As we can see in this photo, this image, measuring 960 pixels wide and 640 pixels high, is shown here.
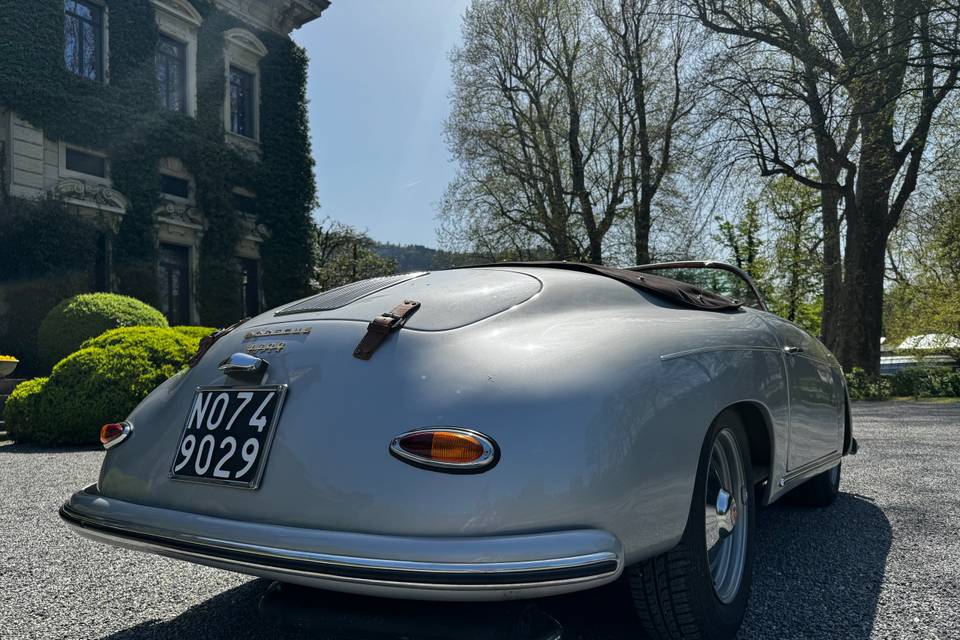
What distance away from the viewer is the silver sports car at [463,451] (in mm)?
1643

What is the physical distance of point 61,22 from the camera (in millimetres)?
14852

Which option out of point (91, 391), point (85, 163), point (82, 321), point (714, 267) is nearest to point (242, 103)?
point (85, 163)

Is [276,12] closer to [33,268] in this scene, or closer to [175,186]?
[175,186]

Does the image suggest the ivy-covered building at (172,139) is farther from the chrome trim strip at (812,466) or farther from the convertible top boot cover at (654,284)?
the chrome trim strip at (812,466)

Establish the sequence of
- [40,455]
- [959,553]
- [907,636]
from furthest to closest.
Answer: [40,455], [959,553], [907,636]

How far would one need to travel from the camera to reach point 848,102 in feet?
44.1

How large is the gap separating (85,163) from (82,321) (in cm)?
583

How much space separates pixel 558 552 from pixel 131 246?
54.4ft

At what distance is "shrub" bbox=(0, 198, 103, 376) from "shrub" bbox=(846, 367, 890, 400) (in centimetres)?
1641

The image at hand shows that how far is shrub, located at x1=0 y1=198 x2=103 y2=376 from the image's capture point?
13.4 metres

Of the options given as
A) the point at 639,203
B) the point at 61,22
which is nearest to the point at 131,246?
the point at 61,22

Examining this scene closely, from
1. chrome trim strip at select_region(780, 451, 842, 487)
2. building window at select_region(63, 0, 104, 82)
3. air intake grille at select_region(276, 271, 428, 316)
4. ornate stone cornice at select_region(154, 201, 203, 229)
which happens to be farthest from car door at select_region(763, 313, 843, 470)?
building window at select_region(63, 0, 104, 82)

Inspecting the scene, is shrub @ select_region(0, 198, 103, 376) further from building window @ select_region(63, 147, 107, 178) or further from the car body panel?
the car body panel

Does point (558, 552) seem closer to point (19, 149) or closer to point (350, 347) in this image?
point (350, 347)
